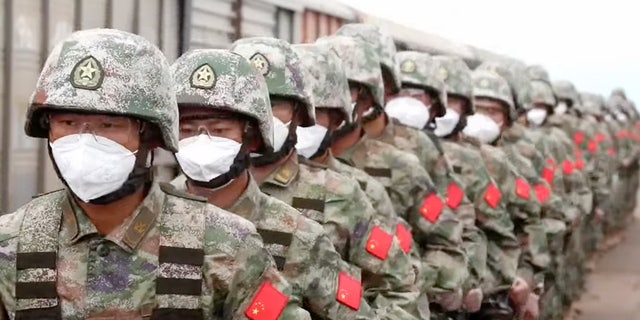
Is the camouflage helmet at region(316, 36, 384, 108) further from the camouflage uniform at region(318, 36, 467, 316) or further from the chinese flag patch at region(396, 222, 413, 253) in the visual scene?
the chinese flag patch at region(396, 222, 413, 253)

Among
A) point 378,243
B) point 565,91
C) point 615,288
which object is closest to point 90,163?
point 378,243

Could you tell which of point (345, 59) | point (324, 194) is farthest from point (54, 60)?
point (345, 59)

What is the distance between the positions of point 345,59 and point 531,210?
2.91 m

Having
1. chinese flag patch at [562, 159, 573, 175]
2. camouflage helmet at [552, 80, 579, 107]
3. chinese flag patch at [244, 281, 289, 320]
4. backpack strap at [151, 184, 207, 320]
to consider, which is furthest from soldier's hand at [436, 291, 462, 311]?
camouflage helmet at [552, 80, 579, 107]

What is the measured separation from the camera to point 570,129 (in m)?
15.5

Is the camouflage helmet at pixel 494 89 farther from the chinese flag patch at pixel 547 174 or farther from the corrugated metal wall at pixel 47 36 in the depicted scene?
the corrugated metal wall at pixel 47 36

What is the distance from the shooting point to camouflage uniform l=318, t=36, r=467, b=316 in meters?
6.03

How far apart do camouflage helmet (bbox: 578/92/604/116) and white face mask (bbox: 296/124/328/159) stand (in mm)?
13134

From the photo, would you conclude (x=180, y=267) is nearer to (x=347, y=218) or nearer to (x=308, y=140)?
(x=347, y=218)

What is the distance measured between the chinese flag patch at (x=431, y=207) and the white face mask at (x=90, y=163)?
3.28 metres

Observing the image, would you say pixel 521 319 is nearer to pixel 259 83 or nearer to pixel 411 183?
pixel 411 183

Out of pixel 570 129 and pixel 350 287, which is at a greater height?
pixel 350 287

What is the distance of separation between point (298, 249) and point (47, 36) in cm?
171

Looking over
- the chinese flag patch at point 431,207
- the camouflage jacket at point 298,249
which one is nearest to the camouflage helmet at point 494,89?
the chinese flag patch at point 431,207
